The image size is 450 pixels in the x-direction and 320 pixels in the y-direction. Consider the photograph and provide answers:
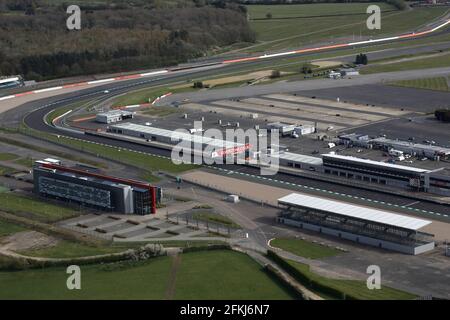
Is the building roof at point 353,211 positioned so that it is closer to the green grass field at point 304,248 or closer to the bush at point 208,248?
the green grass field at point 304,248

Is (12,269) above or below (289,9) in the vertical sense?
below

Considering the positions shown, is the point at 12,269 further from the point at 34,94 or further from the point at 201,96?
the point at 34,94

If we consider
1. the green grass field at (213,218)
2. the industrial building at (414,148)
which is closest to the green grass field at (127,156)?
the green grass field at (213,218)

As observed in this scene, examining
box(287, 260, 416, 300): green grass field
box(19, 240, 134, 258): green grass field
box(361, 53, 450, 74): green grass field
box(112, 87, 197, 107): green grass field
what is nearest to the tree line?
box(112, 87, 197, 107): green grass field

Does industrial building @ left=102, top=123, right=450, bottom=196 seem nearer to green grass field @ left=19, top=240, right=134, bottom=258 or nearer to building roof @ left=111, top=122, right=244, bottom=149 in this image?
building roof @ left=111, top=122, right=244, bottom=149

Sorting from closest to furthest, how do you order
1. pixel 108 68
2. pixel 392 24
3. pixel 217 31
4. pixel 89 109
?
pixel 89 109 < pixel 108 68 < pixel 217 31 < pixel 392 24
